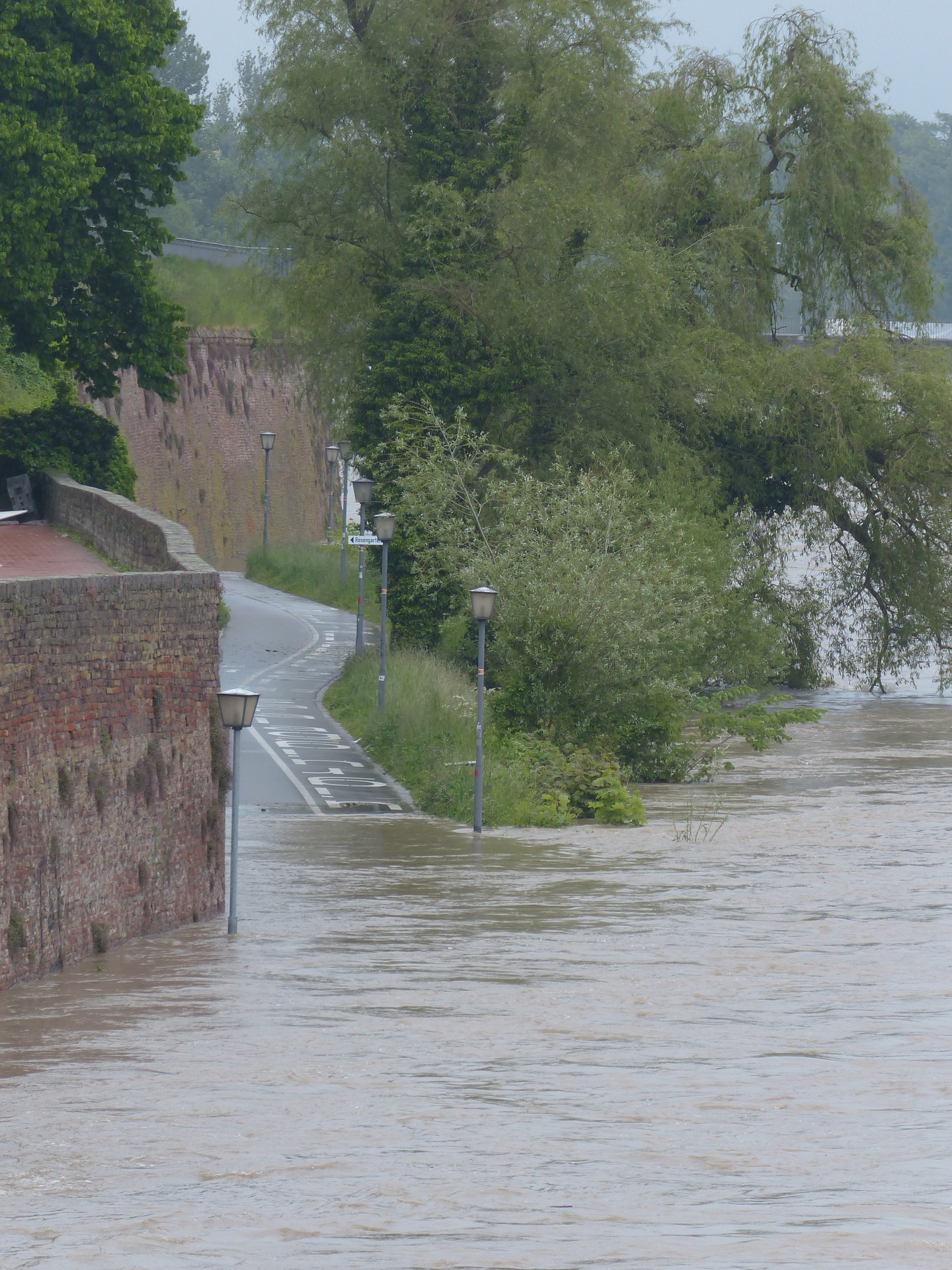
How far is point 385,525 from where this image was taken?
3522 cm

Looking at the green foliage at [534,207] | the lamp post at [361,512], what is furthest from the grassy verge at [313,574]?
the green foliage at [534,207]

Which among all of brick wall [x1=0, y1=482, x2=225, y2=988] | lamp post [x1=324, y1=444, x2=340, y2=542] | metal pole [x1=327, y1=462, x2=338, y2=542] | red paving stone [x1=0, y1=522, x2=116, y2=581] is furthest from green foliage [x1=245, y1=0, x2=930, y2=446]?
metal pole [x1=327, y1=462, x2=338, y2=542]

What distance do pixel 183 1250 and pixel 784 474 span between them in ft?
112

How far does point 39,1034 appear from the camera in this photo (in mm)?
15844

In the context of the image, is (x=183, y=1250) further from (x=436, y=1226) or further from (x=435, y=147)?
(x=435, y=147)

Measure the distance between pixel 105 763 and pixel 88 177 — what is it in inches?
712

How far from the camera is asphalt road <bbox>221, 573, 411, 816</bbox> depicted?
29.7m

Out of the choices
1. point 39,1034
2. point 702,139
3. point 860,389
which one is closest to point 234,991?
point 39,1034

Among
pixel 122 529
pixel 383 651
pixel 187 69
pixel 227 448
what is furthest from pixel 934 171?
pixel 122 529

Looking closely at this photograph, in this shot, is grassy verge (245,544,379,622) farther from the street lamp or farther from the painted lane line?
the street lamp

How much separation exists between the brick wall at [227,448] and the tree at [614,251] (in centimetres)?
Result: 1526

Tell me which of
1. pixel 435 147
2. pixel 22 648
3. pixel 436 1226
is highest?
pixel 435 147

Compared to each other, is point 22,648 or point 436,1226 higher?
point 22,648

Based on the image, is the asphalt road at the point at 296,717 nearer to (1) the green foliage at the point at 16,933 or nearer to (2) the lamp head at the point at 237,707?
(2) the lamp head at the point at 237,707
